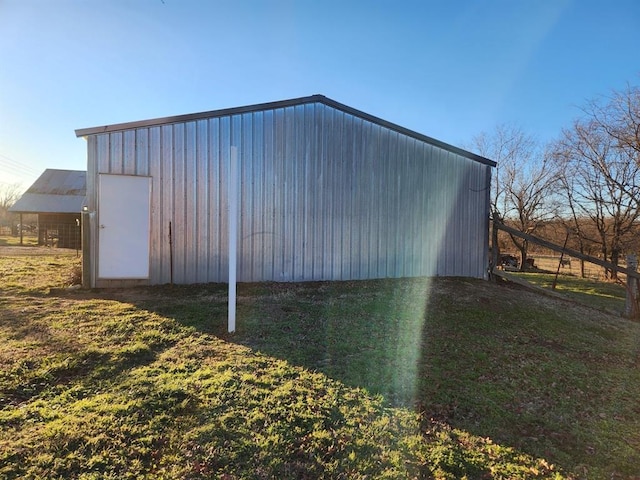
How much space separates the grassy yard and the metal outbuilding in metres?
1.44

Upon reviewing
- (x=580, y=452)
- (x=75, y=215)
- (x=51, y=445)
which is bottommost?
(x=580, y=452)

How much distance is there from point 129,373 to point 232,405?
3.92 ft

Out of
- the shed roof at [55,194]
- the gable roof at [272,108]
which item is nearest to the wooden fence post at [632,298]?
the gable roof at [272,108]

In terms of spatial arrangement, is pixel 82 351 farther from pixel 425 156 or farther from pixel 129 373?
pixel 425 156

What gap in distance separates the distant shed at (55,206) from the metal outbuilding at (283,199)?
15.3m

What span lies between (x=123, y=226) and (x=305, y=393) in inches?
211

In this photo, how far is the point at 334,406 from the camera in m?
2.91

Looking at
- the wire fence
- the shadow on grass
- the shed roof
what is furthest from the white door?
the shed roof

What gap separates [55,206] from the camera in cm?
2052

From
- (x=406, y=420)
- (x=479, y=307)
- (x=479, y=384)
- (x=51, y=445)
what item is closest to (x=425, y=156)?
(x=479, y=307)

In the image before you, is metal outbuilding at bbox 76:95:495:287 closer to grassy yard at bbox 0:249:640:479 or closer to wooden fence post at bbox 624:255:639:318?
grassy yard at bbox 0:249:640:479

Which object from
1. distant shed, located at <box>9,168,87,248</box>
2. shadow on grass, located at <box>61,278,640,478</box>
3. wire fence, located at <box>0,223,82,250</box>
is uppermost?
distant shed, located at <box>9,168,87,248</box>

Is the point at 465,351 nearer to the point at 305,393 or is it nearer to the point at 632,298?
the point at 305,393

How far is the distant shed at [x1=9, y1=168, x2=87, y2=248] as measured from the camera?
65.8 ft
